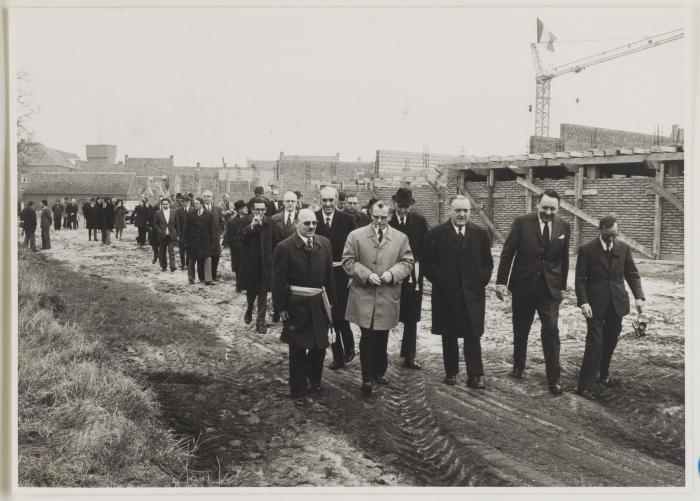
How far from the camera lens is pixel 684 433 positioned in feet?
16.3

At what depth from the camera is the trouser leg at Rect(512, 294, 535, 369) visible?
570 cm

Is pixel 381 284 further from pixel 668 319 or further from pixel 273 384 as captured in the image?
pixel 668 319

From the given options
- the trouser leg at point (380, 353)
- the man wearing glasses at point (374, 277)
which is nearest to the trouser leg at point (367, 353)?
the man wearing glasses at point (374, 277)

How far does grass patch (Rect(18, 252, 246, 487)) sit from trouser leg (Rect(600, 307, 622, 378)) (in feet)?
11.7

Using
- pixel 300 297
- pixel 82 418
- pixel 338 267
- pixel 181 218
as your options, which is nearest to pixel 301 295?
pixel 300 297

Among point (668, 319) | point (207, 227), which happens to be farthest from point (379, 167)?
point (668, 319)

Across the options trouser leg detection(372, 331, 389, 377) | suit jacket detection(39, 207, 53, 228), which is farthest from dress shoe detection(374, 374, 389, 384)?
suit jacket detection(39, 207, 53, 228)

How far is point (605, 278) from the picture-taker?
5.45 meters

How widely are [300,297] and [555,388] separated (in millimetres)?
2537

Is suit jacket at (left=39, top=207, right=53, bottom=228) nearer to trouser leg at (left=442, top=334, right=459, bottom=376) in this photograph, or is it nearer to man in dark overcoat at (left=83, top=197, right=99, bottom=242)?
man in dark overcoat at (left=83, top=197, right=99, bottom=242)

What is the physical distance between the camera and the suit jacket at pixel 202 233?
10422 millimetres

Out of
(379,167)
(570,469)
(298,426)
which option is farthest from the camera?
(379,167)

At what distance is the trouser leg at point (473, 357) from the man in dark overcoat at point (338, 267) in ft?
4.40

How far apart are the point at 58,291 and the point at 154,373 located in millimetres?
A: 2312
